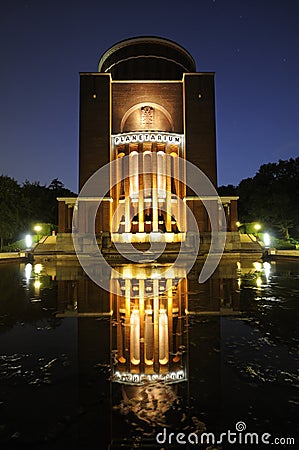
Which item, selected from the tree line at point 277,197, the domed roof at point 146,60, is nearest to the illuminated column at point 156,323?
the tree line at point 277,197

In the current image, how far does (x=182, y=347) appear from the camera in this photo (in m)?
4.95

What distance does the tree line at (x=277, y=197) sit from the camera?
3481cm

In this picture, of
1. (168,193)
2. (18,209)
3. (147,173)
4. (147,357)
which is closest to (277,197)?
(168,193)

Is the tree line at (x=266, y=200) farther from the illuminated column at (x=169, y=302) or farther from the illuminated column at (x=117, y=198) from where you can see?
the illuminated column at (x=169, y=302)

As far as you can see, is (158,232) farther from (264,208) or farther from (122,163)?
(264,208)

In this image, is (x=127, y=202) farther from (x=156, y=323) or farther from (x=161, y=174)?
(x=156, y=323)

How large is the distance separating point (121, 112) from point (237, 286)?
28.0 metres

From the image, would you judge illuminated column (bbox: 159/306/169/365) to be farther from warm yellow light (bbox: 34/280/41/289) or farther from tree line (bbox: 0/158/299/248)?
tree line (bbox: 0/158/299/248)

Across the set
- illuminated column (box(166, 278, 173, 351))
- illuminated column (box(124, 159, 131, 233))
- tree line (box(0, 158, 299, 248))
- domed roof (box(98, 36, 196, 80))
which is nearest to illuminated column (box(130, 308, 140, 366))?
illuminated column (box(166, 278, 173, 351))

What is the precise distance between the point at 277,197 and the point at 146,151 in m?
14.5

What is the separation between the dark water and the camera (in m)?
2.90

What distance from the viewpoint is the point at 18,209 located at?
30.1 metres

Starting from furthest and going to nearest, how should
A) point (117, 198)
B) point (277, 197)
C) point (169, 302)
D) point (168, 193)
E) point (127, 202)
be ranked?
point (277, 197) < point (117, 198) < point (168, 193) < point (127, 202) < point (169, 302)

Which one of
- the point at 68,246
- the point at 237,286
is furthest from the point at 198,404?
the point at 68,246
